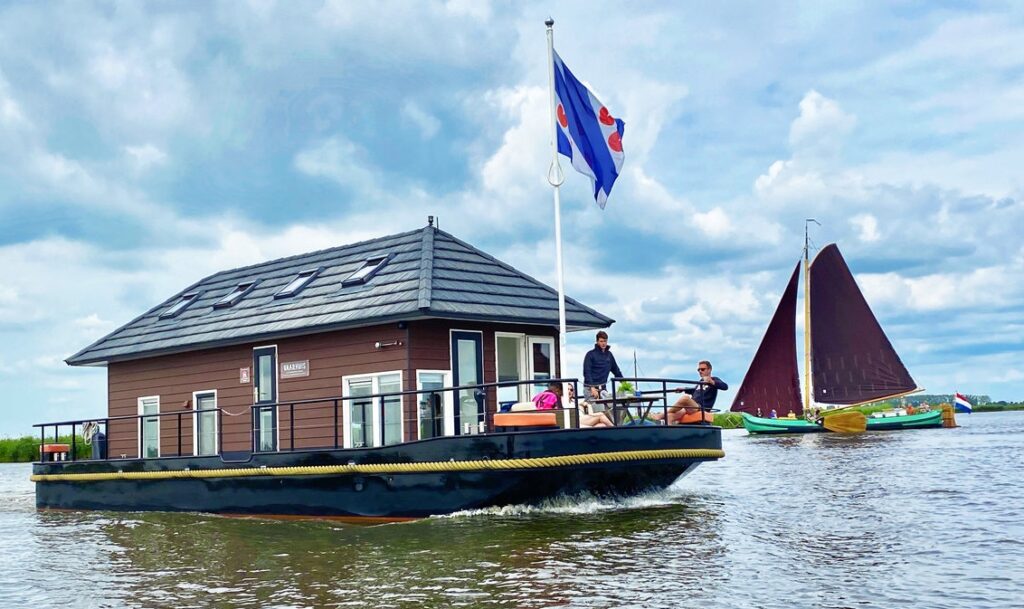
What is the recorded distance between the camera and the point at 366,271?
63.4ft

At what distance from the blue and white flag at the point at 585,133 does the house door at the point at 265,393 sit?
260 inches

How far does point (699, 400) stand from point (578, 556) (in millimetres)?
5832

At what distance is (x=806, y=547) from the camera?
40.9 ft

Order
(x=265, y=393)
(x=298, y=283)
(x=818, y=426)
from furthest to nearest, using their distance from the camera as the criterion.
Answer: (x=818, y=426)
(x=298, y=283)
(x=265, y=393)

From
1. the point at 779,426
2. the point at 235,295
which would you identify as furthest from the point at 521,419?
the point at 779,426

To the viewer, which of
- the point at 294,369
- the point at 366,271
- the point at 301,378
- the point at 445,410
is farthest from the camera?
the point at 366,271

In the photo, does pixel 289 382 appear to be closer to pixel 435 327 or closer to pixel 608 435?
pixel 435 327

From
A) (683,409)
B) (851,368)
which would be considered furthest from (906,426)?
(683,409)

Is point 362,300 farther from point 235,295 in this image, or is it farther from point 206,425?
point 235,295

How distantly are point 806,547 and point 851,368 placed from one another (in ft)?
142

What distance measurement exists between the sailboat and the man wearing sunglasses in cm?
3509

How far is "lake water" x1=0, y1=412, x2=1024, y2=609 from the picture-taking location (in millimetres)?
9922

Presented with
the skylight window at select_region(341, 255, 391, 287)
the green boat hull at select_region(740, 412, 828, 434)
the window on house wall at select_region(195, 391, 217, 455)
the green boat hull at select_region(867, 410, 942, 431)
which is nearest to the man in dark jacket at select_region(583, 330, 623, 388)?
the skylight window at select_region(341, 255, 391, 287)

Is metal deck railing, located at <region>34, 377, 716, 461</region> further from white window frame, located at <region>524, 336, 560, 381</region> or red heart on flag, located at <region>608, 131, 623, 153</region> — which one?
red heart on flag, located at <region>608, 131, 623, 153</region>
